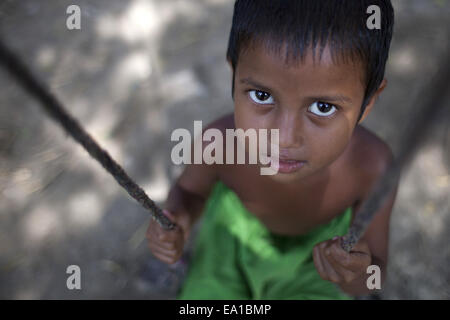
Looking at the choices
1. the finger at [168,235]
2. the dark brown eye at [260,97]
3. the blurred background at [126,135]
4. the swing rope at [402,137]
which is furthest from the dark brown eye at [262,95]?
the blurred background at [126,135]

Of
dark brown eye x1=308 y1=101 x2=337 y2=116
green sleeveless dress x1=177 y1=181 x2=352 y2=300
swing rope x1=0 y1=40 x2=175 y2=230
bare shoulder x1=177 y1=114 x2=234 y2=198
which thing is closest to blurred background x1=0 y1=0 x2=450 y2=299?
green sleeveless dress x1=177 y1=181 x2=352 y2=300

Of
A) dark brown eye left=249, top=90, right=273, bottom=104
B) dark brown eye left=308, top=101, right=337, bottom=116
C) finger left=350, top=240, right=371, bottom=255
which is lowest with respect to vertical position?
finger left=350, top=240, right=371, bottom=255

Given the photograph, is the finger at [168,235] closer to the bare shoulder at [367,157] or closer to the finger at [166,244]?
the finger at [166,244]

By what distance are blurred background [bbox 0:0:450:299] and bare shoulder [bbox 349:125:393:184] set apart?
0.52m

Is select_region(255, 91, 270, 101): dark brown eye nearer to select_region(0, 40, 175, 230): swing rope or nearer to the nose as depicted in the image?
the nose

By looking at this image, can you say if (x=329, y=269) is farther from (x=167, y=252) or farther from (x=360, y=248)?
(x=167, y=252)

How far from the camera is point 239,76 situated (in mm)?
637

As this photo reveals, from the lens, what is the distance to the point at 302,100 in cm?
57

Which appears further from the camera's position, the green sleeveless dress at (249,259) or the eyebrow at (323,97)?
the green sleeveless dress at (249,259)

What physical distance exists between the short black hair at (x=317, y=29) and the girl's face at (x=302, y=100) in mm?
16

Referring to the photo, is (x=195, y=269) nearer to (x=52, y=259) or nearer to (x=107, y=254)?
(x=107, y=254)

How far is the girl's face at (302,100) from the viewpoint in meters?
0.56

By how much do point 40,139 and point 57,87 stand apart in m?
0.24

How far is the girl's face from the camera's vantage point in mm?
563
